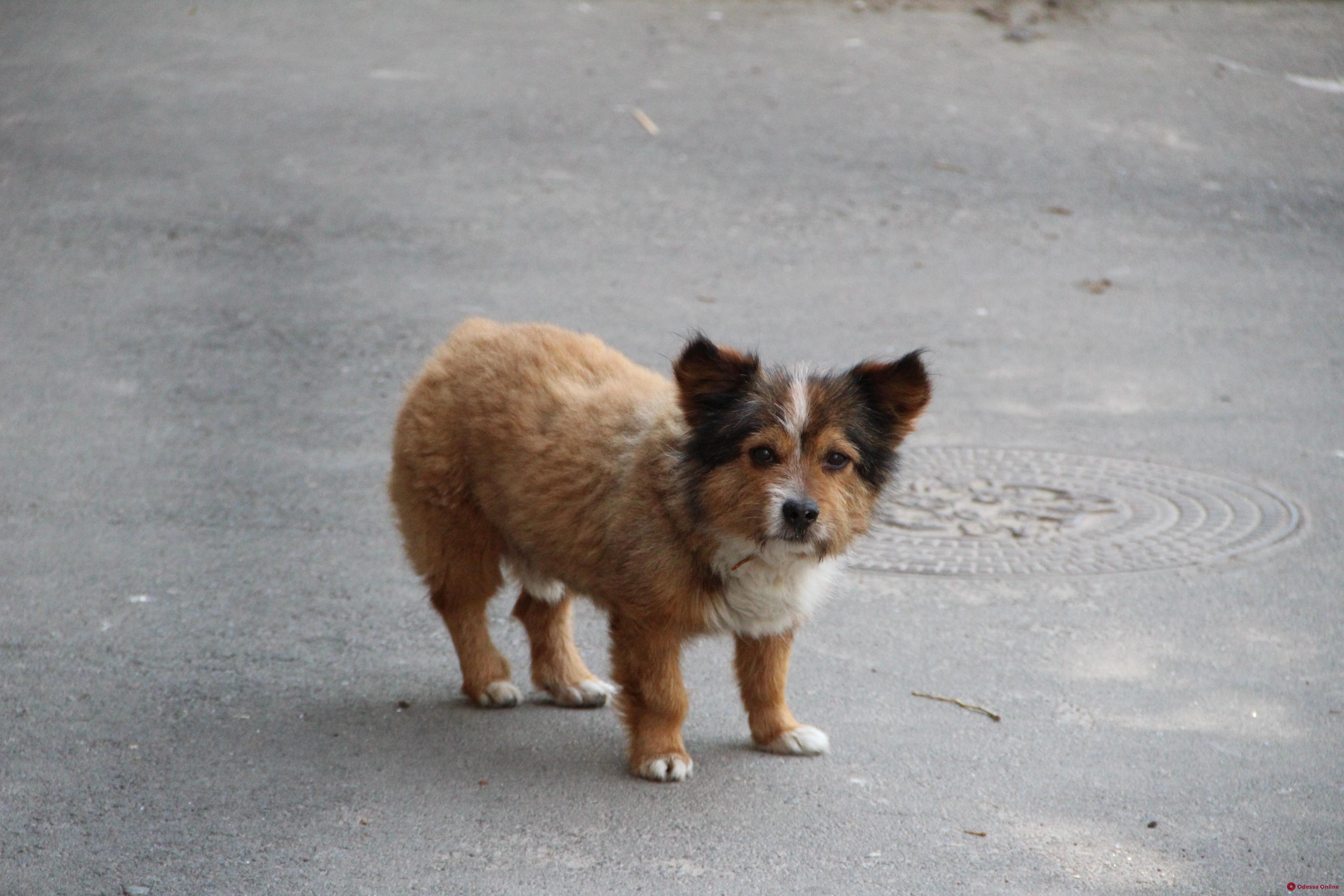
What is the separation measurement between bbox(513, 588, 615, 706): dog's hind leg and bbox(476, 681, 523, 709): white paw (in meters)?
0.16

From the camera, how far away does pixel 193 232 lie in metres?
10.9

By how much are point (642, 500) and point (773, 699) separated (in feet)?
3.13

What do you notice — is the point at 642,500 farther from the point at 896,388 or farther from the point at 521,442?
the point at 896,388

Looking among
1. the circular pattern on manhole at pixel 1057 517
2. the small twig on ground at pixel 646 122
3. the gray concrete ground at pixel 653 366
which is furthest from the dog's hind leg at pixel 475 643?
the small twig on ground at pixel 646 122

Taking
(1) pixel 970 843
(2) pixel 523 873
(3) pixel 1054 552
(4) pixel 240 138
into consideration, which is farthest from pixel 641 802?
(4) pixel 240 138

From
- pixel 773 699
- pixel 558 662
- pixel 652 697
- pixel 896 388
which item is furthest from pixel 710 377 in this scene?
pixel 558 662

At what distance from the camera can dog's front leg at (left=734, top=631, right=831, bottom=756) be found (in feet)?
16.9

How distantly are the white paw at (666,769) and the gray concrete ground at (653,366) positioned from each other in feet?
0.28

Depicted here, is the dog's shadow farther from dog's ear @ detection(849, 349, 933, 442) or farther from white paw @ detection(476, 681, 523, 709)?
dog's ear @ detection(849, 349, 933, 442)

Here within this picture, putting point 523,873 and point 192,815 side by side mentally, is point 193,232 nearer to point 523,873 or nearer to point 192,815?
point 192,815

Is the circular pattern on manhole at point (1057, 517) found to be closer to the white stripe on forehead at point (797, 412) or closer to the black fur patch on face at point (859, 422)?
the black fur patch on face at point (859, 422)

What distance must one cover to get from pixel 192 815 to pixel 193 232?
24.0 ft

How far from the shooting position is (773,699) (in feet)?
16.9

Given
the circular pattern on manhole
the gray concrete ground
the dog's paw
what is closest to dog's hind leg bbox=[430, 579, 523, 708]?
the gray concrete ground
